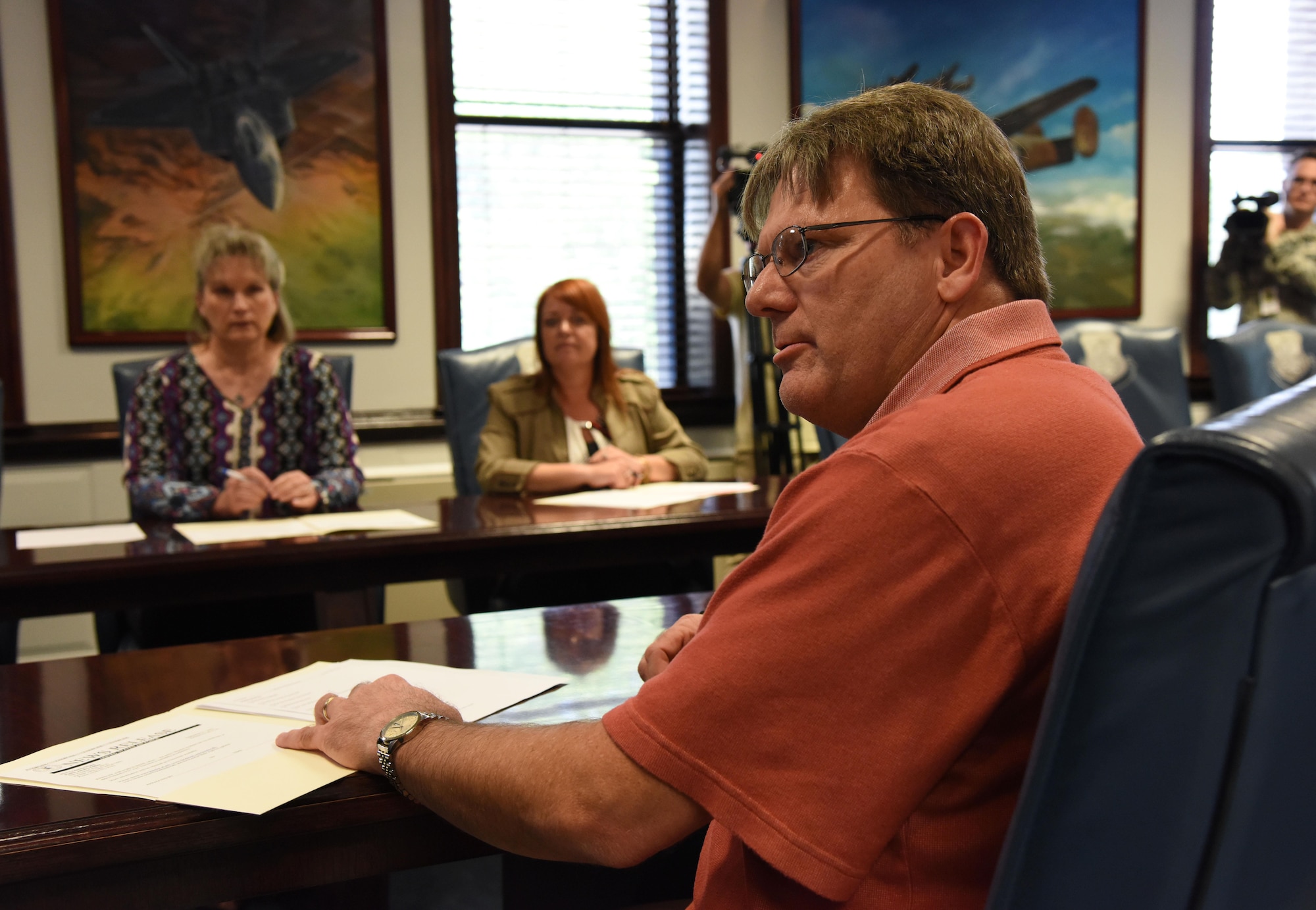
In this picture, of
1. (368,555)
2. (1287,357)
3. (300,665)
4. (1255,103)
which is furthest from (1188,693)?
(1255,103)

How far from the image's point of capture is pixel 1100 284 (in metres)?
5.07

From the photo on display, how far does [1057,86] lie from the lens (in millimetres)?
4918

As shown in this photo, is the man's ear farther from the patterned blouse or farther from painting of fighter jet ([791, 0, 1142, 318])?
painting of fighter jet ([791, 0, 1142, 318])

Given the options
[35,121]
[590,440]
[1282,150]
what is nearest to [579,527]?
[590,440]

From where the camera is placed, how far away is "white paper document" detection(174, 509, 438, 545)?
7.14 feet

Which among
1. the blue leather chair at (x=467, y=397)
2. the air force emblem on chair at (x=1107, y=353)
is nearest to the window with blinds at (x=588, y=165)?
the blue leather chair at (x=467, y=397)

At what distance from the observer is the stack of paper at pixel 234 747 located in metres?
0.91

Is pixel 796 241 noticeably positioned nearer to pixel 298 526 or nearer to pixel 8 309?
Answer: pixel 298 526

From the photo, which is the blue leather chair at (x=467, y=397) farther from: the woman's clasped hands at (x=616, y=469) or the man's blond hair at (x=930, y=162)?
the man's blond hair at (x=930, y=162)

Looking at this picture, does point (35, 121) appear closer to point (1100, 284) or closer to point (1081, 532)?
point (1081, 532)

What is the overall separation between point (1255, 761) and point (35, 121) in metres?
4.20

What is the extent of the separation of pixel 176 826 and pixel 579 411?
243 centimetres

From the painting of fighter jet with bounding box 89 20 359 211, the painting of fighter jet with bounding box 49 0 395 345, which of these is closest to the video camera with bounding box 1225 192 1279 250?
the painting of fighter jet with bounding box 49 0 395 345

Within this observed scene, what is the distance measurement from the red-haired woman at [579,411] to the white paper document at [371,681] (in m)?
1.69
